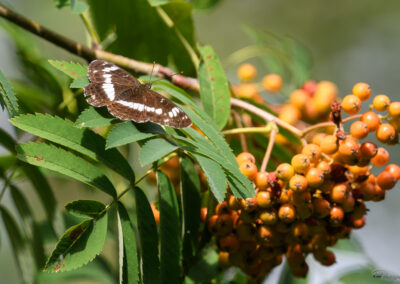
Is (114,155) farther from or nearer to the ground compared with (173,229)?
farther from the ground

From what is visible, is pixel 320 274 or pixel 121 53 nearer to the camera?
pixel 121 53

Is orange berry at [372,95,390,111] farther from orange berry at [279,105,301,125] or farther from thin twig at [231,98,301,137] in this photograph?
orange berry at [279,105,301,125]

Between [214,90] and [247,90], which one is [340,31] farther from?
[214,90]

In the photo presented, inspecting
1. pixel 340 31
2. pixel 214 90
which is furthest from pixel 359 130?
pixel 340 31

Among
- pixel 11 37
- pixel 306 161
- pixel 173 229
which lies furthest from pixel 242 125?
pixel 11 37

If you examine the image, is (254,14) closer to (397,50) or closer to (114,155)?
(397,50)

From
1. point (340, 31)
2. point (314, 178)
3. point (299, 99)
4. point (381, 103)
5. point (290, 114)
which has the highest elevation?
point (340, 31)

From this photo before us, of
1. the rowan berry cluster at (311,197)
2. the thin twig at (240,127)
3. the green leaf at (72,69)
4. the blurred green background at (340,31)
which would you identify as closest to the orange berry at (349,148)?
the rowan berry cluster at (311,197)
